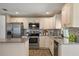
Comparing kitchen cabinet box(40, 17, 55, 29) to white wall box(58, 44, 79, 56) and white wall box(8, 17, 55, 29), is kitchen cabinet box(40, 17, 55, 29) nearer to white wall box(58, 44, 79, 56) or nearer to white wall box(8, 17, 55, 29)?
white wall box(8, 17, 55, 29)

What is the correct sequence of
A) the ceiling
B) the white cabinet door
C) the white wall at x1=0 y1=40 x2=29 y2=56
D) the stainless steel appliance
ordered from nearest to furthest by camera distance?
the white wall at x1=0 y1=40 x2=29 y2=56
the ceiling
the stainless steel appliance
the white cabinet door

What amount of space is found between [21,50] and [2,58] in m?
3.20

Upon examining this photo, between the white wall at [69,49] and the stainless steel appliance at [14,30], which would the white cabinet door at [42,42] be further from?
the white wall at [69,49]

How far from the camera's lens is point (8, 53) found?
412 cm

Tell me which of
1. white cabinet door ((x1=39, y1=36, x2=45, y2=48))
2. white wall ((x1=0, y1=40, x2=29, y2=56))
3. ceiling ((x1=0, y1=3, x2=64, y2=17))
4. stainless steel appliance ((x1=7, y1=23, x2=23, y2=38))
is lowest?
white cabinet door ((x1=39, y1=36, x2=45, y2=48))

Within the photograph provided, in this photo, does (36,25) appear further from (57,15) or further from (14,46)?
(14,46)

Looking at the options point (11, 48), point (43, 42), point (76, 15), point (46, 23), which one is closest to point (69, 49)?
point (76, 15)

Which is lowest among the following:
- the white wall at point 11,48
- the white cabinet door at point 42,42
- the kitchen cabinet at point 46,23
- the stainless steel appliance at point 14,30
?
the white cabinet door at point 42,42

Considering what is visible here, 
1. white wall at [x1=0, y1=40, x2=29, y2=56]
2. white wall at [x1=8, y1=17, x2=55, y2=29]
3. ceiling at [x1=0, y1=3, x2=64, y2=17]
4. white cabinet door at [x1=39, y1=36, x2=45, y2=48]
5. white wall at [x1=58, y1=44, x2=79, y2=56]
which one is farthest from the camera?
white wall at [x1=8, y1=17, x2=55, y2=29]

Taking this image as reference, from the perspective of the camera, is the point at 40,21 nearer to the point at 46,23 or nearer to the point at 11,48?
the point at 46,23

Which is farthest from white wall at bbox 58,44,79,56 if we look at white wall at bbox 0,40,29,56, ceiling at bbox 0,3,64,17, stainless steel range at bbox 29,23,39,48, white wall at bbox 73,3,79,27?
stainless steel range at bbox 29,23,39,48

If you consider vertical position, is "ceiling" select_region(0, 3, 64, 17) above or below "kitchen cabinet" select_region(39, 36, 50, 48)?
above

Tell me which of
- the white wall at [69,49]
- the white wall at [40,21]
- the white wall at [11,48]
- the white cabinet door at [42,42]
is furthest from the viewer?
the white wall at [40,21]

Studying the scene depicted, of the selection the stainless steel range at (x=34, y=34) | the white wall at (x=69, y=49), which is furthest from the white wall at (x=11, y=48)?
the stainless steel range at (x=34, y=34)
